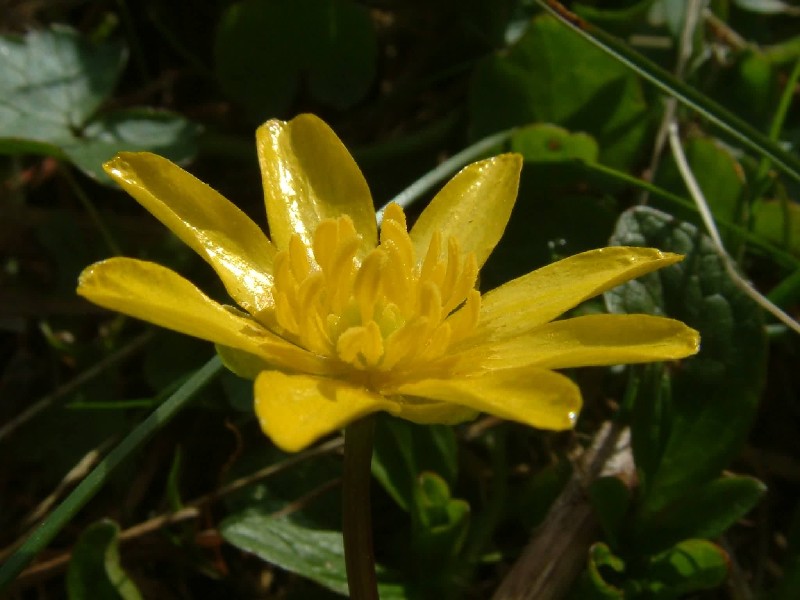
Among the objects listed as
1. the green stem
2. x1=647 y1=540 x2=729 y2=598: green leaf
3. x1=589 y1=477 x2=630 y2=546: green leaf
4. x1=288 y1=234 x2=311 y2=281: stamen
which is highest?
x1=288 y1=234 x2=311 y2=281: stamen

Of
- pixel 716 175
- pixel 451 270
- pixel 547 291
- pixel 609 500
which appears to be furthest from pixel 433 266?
pixel 716 175

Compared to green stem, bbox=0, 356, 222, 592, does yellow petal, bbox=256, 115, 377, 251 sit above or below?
above

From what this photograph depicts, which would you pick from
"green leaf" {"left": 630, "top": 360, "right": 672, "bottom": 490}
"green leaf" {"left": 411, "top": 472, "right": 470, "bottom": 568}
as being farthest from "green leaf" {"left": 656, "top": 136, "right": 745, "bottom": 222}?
"green leaf" {"left": 411, "top": 472, "right": 470, "bottom": 568}

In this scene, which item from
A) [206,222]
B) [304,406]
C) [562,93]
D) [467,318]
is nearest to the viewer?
[304,406]

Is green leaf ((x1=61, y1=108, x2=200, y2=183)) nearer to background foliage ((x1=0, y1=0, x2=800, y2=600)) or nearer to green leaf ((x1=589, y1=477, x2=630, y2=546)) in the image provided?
background foliage ((x1=0, y1=0, x2=800, y2=600))

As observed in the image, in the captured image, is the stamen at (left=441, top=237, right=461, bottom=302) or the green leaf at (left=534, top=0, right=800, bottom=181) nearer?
the stamen at (left=441, top=237, right=461, bottom=302)

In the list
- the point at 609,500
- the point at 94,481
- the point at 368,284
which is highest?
the point at 368,284

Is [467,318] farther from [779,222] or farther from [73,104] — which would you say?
[73,104]

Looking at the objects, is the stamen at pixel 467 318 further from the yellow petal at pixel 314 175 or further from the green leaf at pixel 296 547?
the green leaf at pixel 296 547
